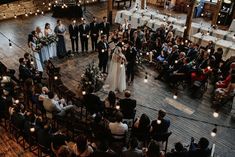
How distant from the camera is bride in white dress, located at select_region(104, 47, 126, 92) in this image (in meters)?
8.80

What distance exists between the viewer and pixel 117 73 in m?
9.08

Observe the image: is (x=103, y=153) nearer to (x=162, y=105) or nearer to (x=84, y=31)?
(x=162, y=105)

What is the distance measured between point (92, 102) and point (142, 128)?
1415 mm

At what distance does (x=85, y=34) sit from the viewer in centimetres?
1143

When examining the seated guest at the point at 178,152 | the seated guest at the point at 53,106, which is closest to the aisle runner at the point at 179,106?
the seated guest at the point at 178,152

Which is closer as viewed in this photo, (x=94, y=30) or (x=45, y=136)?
(x=45, y=136)

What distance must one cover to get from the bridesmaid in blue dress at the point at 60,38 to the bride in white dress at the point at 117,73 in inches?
107

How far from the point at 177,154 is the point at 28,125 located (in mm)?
3079

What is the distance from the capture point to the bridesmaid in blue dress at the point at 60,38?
35.6 ft

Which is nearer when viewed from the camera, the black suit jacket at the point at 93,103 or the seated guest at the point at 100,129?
the seated guest at the point at 100,129

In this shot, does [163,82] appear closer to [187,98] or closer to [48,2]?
[187,98]

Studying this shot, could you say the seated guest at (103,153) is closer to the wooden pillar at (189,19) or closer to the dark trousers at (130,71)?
the dark trousers at (130,71)

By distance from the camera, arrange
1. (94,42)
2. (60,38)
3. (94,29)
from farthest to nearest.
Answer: (94,42)
(94,29)
(60,38)

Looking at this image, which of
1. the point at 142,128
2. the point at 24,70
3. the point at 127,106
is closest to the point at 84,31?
the point at 24,70
